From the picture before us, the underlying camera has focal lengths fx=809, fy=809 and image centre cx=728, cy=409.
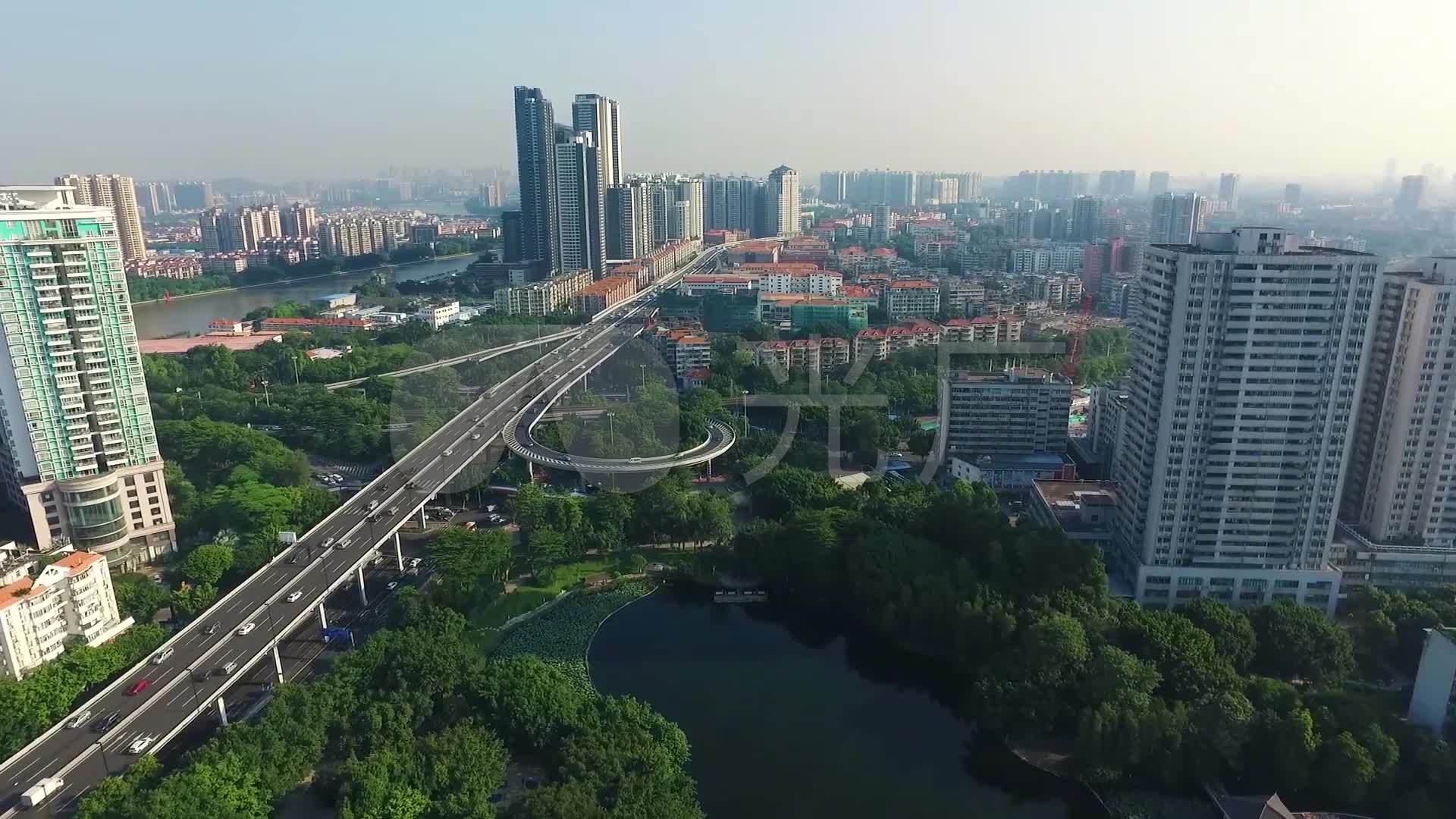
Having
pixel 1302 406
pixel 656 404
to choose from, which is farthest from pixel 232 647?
pixel 1302 406

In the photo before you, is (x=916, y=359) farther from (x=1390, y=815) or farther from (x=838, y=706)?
(x=1390, y=815)

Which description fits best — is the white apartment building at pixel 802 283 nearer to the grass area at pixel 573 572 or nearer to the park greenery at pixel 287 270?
the grass area at pixel 573 572

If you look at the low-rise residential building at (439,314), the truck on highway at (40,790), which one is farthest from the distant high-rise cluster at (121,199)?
the truck on highway at (40,790)

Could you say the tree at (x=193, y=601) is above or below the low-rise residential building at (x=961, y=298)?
below

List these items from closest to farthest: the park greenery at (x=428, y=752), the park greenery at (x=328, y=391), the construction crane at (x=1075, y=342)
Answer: the park greenery at (x=428, y=752) → the park greenery at (x=328, y=391) → the construction crane at (x=1075, y=342)

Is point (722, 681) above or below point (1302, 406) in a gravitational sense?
below

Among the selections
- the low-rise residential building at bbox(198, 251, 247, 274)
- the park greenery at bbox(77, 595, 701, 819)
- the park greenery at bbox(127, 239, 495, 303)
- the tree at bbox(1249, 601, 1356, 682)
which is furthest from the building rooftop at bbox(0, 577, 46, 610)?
the low-rise residential building at bbox(198, 251, 247, 274)

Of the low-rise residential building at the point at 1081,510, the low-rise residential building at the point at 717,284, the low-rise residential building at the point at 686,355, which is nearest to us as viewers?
the low-rise residential building at the point at 1081,510
